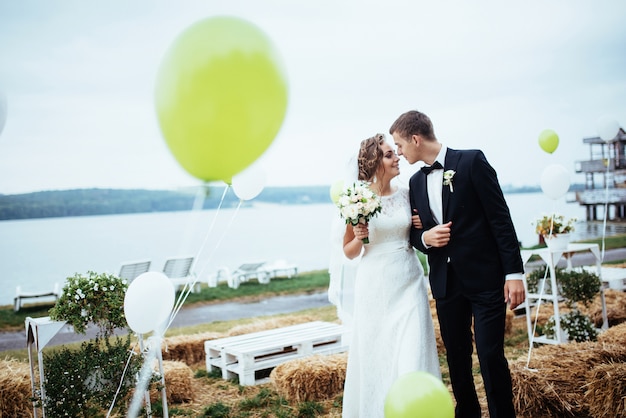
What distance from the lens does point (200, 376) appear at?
255 inches

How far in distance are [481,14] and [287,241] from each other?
2791cm

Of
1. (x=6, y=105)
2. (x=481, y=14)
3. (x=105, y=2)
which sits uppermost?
(x=105, y=2)

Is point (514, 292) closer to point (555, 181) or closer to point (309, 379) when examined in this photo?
point (309, 379)

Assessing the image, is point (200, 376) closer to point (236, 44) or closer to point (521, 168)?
point (236, 44)

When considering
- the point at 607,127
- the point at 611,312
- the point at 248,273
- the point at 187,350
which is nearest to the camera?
the point at 187,350

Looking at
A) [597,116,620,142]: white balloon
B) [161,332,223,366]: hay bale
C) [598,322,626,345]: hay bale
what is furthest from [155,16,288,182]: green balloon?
[597,116,620,142]: white balloon

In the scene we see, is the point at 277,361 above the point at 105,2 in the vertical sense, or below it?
below

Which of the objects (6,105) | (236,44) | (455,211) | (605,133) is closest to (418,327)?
(455,211)

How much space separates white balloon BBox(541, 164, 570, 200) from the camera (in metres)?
5.94

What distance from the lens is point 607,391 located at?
3902 millimetres

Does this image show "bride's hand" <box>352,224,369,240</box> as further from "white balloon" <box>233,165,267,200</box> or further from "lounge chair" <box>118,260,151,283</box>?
"lounge chair" <box>118,260,151,283</box>

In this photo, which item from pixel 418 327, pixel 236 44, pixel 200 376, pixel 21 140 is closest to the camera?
pixel 236 44

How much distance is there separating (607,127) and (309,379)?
6.12m

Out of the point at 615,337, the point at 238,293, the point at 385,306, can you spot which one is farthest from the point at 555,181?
the point at 238,293
